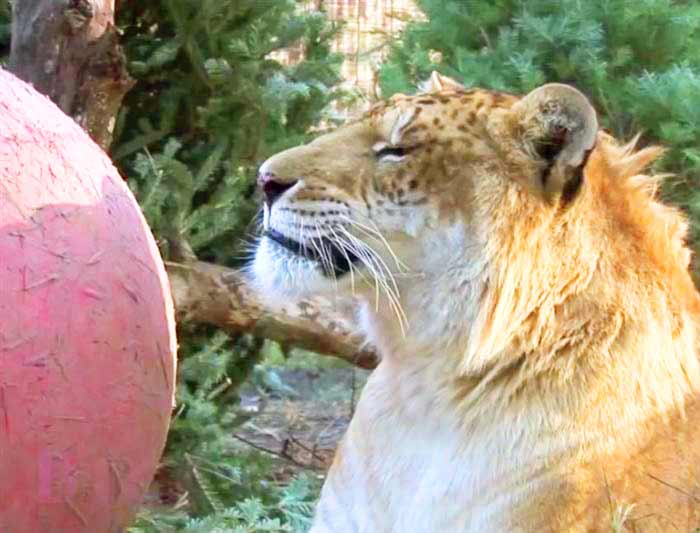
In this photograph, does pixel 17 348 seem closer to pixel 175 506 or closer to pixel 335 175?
pixel 335 175

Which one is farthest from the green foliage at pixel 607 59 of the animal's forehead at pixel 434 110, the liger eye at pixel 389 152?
the liger eye at pixel 389 152

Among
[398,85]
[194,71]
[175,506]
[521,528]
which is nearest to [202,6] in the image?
[194,71]

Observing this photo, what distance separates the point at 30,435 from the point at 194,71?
2.04 m

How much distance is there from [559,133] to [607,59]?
2.11 m

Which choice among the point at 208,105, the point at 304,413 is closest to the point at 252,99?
the point at 208,105

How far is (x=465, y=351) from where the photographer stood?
2.99m

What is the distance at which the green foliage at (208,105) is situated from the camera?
14.9 ft

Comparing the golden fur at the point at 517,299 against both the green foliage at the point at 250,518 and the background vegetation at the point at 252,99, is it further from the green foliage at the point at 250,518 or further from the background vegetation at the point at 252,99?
the background vegetation at the point at 252,99

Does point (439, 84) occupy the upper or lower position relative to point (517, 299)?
upper

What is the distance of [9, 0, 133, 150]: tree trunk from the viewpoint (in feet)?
13.0

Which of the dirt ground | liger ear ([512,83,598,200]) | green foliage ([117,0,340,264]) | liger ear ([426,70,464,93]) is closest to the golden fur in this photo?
liger ear ([512,83,598,200])

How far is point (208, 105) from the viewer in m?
4.66

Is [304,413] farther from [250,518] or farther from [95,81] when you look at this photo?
[95,81]

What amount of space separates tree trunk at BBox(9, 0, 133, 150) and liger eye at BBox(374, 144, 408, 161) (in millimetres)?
1240
